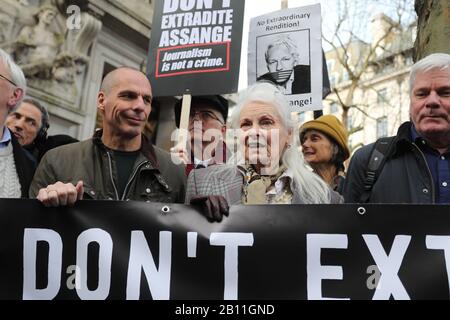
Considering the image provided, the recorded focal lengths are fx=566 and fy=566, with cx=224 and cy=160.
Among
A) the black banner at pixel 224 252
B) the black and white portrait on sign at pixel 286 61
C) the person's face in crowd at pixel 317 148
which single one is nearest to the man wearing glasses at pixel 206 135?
the black and white portrait on sign at pixel 286 61

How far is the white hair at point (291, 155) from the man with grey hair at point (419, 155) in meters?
0.24

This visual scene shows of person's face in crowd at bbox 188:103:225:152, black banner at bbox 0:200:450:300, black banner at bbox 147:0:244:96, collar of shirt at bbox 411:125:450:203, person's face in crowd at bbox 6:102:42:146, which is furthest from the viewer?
black banner at bbox 147:0:244:96

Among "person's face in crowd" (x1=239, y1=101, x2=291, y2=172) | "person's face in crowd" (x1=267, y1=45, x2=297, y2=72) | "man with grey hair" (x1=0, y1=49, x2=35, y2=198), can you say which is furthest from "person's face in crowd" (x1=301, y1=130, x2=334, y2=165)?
"man with grey hair" (x1=0, y1=49, x2=35, y2=198)

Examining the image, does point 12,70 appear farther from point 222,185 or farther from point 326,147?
point 326,147

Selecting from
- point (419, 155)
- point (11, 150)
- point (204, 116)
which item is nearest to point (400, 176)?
point (419, 155)

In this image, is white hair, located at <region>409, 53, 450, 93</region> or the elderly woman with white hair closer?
the elderly woman with white hair

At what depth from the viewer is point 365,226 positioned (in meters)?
2.21

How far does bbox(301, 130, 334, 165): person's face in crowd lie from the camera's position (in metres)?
3.91

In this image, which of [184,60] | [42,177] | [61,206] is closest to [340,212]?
[61,206]

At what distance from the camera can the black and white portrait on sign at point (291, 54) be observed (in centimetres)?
380

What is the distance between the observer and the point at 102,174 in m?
2.60

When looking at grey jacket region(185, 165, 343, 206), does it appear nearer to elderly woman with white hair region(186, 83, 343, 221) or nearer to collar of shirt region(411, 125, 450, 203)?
elderly woman with white hair region(186, 83, 343, 221)

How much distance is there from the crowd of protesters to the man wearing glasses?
2.66 ft

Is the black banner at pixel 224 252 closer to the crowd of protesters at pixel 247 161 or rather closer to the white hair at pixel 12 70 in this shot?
the crowd of protesters at pixel 247 161
